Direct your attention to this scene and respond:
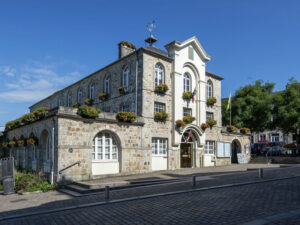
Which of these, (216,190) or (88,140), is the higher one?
(88,140)

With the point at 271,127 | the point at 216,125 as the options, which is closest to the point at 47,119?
the point at 216,125

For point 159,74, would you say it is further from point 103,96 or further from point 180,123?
point 103,96

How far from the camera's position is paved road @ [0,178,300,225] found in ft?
22.0

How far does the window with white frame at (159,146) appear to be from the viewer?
1852 cm

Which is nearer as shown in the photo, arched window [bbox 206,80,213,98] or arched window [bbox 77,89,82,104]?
arched window [bbox 206,80,213,98]

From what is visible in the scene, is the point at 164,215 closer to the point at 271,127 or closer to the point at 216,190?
the point at 216,190

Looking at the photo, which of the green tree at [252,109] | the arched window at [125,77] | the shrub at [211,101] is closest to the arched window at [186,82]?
the shrub at [211,101]

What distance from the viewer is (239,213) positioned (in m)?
7.02

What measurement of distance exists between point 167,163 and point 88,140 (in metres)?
6.65

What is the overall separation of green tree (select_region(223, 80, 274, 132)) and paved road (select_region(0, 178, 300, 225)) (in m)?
24.2

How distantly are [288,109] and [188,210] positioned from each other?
2819cm

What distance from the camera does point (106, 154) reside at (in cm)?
1599

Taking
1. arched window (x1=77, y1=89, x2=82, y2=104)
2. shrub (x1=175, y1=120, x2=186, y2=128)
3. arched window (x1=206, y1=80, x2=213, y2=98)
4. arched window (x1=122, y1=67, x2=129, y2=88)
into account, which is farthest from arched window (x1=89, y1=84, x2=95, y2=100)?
arched window (x1=206, y1=80, x2=213, y2=98)

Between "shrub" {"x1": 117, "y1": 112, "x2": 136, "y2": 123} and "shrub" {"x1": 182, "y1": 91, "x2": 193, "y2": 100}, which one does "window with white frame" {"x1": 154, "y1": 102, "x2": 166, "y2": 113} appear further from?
"shrub" {"x1": 117, "y1": 112, "x2": 136, "y2": 123}
